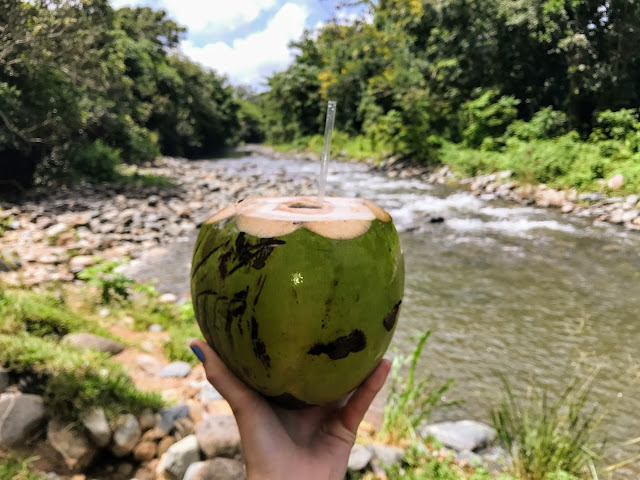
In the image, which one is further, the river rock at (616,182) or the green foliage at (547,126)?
the green foliage at (547,126)

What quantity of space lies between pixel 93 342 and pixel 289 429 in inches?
82.6

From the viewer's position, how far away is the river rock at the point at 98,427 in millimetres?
2057

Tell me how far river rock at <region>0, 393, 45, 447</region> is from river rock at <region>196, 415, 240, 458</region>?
0.72m

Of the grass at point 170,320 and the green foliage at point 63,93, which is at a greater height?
the green foliage at point 63,93

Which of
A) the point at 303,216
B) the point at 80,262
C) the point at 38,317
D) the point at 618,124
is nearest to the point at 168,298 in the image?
the point at 80,262

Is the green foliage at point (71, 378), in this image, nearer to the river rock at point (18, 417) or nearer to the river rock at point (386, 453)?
the river rock at point (18, 417)

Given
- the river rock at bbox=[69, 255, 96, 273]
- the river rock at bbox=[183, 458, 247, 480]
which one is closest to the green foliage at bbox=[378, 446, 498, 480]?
the river rock at bbox=[183, 458, 247, 480]

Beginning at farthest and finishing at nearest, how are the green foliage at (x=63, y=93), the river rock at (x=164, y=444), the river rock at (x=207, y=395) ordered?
1. the green foliage at (x=63, y=93)
2. the river rock at (x=207, y=395)
3. the river rock at (x=164, y=444)

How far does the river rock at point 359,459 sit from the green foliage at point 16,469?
1382 mm

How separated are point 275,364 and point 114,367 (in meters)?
1.81

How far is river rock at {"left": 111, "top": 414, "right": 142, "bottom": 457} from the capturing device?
83.0 inches

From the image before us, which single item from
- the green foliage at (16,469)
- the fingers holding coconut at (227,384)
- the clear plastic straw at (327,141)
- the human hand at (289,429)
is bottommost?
the green foliage at (16,469)

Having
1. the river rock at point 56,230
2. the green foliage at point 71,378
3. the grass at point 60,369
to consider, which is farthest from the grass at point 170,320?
the river rock at point 56,230

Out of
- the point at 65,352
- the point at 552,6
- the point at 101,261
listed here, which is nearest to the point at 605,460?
the point at 65,352
